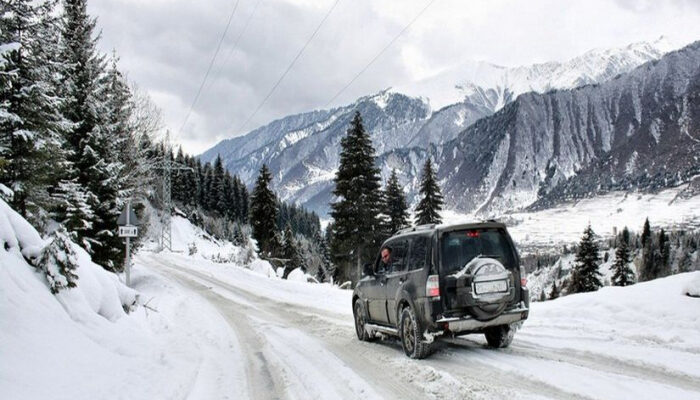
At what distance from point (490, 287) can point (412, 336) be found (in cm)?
149

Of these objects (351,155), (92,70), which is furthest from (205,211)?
(92,70)

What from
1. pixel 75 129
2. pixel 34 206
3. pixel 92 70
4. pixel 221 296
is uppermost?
pixel 92 70

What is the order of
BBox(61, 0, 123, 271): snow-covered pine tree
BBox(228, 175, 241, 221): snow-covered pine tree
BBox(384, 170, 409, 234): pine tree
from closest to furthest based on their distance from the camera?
BBox(61, 0, 123, 271): snow-covered pine tree < BBox(384, 170, 409, 234): pine tree < BBox(228, 175, 241, 221): snow-covered pine tree

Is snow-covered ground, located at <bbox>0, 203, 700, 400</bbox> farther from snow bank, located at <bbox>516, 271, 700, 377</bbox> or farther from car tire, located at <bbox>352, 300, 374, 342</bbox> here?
car tire, located at <bbox>352, 300, 374, 342</bbox>

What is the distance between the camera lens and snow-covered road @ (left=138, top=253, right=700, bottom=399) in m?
5.83

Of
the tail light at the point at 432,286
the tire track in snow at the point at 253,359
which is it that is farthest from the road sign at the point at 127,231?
the tail light at the point at 432,286

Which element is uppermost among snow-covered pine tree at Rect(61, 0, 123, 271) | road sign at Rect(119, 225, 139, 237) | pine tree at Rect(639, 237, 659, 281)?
snow-covered pine tree at Rect(61, 0, 123, 271)

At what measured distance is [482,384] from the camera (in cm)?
603

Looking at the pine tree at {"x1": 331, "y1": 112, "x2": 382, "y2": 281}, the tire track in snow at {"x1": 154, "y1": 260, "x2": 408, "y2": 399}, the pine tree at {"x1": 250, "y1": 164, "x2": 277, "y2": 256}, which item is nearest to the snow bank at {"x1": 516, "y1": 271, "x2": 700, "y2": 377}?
the tire track in snow at {"x1": 154, "y1": 260, "x2": 408, "y2": 399}

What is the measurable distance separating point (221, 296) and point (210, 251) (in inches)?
2225

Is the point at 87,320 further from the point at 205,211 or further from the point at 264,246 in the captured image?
the point at 205,211

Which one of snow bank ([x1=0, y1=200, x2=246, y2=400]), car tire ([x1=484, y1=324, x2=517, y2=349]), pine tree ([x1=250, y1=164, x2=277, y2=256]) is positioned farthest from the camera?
pine tree ([x1=250, y1=164, x2=277, y2=256])

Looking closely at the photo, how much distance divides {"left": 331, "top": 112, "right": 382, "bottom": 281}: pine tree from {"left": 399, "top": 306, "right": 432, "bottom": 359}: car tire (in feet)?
91.9

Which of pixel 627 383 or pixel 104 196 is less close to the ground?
pixel 104 196
